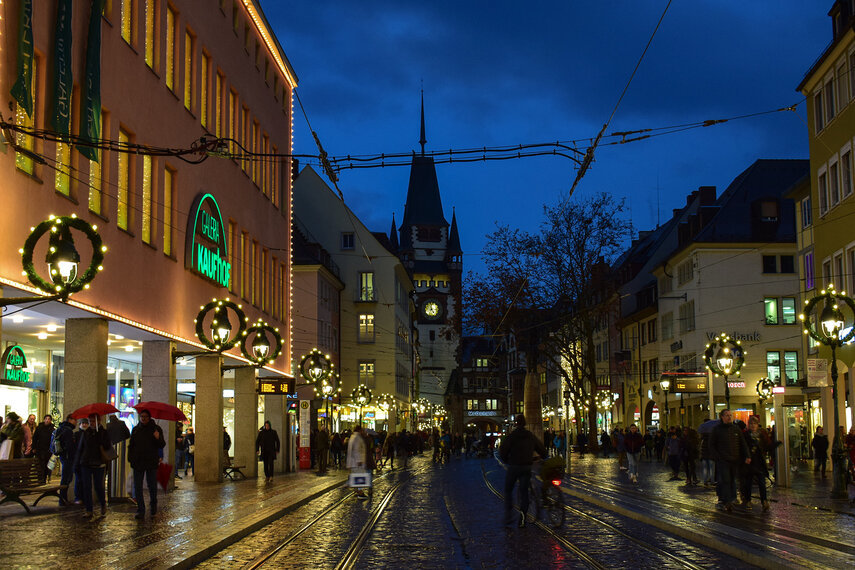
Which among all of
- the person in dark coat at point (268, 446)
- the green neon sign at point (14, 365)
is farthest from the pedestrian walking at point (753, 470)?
the green neon sign at point (14, 365)

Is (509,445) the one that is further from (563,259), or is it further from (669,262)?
(669,262)

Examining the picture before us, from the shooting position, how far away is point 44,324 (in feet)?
83.5

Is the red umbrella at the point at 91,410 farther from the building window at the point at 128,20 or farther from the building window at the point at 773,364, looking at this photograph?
the building window at the point at 773,364

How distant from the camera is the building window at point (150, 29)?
27125mm

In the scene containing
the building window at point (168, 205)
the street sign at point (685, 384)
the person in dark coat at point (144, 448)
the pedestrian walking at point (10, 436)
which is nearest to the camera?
the person in dark coat at point (144, 448)

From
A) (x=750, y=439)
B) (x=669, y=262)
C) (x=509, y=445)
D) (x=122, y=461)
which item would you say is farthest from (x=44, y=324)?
(x=669, y=262)

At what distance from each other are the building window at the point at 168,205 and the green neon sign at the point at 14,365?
4.83 m

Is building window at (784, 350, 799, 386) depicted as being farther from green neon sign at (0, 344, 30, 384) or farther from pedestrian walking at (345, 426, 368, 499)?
green neon sign at (0, 344, 30, 384)

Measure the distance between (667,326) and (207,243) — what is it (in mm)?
42401

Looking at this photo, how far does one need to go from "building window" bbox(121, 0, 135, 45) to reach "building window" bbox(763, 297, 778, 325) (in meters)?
43.4

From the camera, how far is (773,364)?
2372 inches

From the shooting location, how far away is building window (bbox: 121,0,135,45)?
25234 millimetres

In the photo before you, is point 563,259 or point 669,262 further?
point 669,262

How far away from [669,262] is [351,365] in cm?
2512
